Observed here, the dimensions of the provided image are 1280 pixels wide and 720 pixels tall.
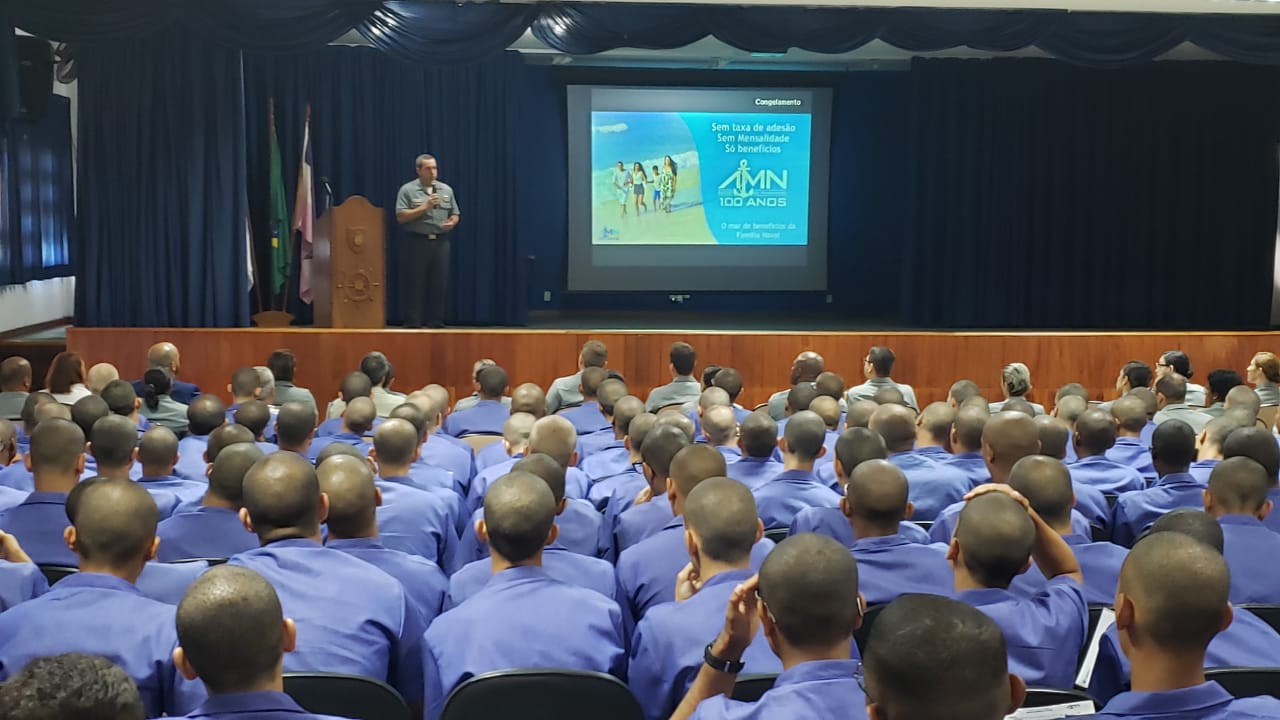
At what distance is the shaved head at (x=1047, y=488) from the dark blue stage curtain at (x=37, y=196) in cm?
852

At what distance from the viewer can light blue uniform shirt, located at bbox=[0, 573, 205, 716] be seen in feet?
8.08

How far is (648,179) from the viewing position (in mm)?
10758

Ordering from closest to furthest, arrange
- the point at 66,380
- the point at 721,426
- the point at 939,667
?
the point at 939,667 < the point at 721,426 < the point at 66,380

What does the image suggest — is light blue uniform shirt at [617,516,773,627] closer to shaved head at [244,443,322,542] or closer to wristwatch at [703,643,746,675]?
shaved head at [244,443,322,542]

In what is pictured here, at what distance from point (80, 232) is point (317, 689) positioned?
786 centimetres

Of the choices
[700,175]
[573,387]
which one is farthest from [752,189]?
[573,387]

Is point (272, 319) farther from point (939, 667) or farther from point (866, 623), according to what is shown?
point (939, 667)

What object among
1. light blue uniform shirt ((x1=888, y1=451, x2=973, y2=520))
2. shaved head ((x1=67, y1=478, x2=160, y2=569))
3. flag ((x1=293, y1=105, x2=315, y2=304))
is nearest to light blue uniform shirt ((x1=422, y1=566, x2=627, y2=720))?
shaved head ((x1=67, y1=478, x2=160, y2=569))

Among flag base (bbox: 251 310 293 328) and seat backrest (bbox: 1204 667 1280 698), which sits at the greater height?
flag base (bbox: 251 310 293 328)

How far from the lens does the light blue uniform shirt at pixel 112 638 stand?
2.46 meters

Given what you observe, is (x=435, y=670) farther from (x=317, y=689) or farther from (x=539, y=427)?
(x=539, y=427)

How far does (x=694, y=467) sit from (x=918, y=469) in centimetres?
122

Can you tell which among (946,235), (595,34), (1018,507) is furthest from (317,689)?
(946,235)

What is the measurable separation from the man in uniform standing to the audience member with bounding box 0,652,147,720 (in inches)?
306
